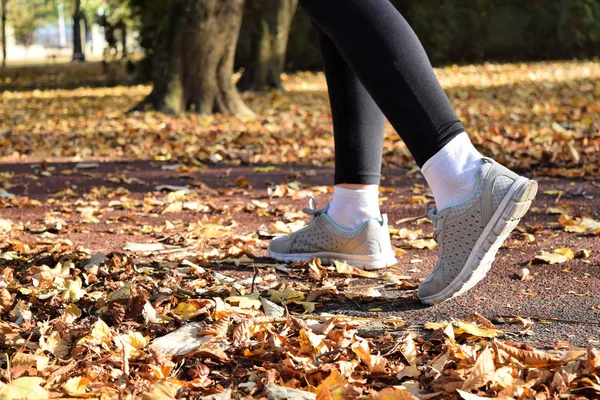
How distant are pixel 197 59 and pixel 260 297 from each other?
7.31m

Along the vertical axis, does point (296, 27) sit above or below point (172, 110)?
above

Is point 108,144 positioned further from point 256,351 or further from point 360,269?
point 256,351

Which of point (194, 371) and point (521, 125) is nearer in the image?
point (194, 371)

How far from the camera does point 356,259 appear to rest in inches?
110

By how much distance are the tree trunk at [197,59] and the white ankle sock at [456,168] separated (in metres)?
7.22

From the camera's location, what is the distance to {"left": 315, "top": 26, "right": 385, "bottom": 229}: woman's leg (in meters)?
2.62

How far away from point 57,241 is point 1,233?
0.40 m

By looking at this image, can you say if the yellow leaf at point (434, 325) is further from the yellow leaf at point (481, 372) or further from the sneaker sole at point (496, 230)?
the yellow leaf at point (481, 372)

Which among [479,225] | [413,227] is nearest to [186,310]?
[479,225]

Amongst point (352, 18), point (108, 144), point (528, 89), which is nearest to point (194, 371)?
point (352, 18)

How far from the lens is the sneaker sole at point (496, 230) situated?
2080 mm

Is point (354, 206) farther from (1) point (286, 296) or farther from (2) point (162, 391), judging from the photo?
(2) point (162, 391)

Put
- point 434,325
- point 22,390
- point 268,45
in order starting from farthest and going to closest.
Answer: point 268,45
point 434,325
point 22,390

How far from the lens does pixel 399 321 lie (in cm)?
219
